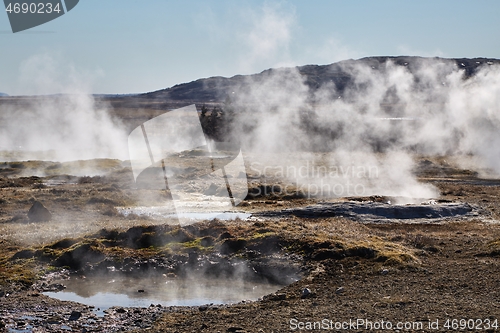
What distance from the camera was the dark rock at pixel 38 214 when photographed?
94.5ft

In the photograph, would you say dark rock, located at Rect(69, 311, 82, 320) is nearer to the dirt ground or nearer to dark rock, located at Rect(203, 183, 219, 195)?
the dirt ground

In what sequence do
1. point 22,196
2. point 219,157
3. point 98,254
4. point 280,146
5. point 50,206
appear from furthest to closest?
point 280,146 < point 219,157 < point 22,196 < point 50,206 < point 98,254

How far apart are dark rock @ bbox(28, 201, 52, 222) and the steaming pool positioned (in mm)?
11111

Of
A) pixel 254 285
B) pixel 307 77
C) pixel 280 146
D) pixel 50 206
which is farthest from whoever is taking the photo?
pixel 307 77

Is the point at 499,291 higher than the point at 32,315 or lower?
lower

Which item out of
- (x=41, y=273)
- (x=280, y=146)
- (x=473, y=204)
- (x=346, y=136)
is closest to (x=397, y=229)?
(x=473, y=204)

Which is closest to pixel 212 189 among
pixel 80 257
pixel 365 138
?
pixel 80 257

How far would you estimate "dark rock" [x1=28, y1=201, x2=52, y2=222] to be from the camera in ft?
94.5

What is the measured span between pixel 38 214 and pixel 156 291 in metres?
14.3

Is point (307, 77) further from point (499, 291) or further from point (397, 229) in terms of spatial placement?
point (499, 291)

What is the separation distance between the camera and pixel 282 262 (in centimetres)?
2023

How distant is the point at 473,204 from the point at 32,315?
2908 centimetres

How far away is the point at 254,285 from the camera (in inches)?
724

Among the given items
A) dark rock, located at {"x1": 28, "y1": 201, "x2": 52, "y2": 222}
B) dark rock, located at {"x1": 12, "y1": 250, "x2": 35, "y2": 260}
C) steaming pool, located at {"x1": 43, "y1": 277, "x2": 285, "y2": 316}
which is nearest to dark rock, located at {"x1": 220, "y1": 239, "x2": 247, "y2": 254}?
steaming pool, located at {"x1": 43, "y1": 277, "x2": 285, "y2": 316}
